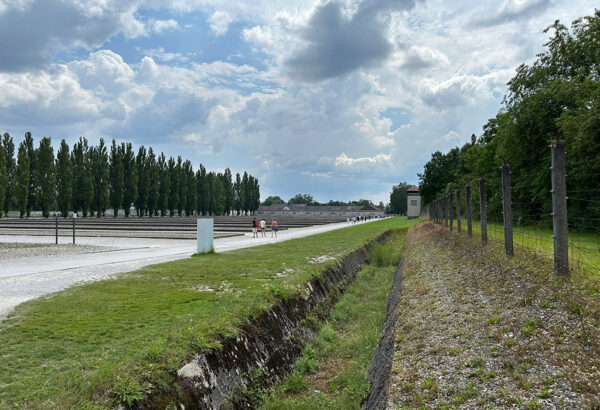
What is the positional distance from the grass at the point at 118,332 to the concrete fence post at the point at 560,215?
14.9 feet

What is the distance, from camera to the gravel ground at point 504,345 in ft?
11.8

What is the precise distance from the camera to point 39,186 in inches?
2665

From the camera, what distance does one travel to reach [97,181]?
74875mm

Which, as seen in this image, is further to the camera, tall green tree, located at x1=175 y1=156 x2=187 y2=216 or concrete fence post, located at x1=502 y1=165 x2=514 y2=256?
tall green tree, located at x1=175 y1=156 x2=187 y2=216

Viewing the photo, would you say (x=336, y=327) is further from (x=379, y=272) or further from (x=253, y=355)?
(x=379, y=272)

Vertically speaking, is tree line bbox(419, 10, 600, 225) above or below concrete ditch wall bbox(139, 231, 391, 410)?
above

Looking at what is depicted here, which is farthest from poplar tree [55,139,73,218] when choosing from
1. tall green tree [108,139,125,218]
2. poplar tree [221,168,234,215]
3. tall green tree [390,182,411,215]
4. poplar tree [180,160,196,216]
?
tall green tree [390,182,411,215]

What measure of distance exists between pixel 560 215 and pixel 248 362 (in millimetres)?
4786

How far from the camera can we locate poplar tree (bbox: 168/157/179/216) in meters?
90.0

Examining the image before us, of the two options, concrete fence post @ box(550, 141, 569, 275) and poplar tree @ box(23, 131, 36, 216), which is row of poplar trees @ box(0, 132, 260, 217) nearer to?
poplar tree @ box(23, 131, 36, 216)

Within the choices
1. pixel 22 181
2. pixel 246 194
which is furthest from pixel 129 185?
pixel 246 194

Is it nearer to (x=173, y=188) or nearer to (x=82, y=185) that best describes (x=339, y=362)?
(x=82, y=185)

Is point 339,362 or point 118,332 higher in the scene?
point 118,332

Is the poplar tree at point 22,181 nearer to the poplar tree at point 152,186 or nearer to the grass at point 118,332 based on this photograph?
the poplar tree at point 152,186
